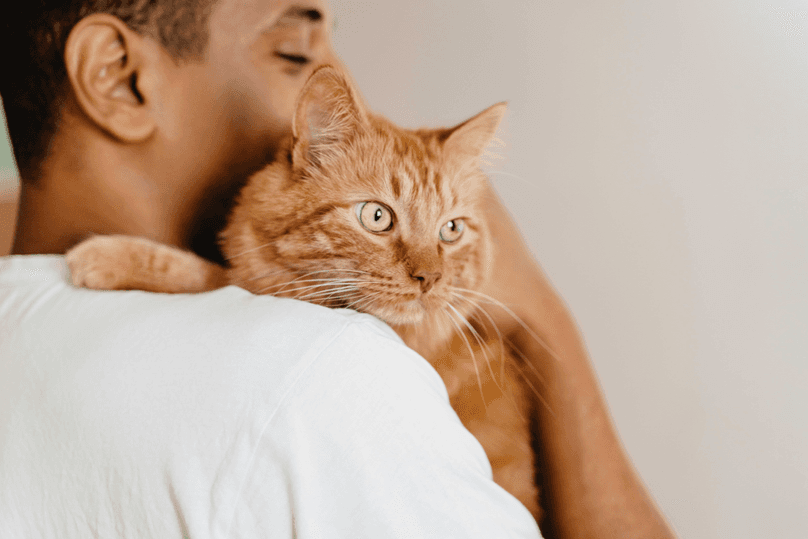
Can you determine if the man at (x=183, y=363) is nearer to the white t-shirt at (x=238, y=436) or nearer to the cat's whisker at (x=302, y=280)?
the white t-shirt at (x=238, y=436)

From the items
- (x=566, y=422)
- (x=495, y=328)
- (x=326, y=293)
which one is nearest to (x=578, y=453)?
(x=566, y=422)

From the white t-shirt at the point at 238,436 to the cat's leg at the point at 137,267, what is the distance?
5.4 inches

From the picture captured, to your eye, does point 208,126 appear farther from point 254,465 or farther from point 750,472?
point 750,472

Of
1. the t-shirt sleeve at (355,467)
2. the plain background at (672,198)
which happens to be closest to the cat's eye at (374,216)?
the t-shirt sleeve at (355,467)

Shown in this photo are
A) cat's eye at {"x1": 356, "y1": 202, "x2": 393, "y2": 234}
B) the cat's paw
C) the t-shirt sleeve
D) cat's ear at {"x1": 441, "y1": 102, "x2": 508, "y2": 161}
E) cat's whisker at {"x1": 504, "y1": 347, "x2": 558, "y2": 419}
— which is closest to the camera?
the t-shirt sleeve

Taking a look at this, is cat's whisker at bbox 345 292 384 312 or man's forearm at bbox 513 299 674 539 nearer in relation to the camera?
cat's whisker at bbox 345 292 384 312

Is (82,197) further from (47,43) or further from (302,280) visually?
(302,280)

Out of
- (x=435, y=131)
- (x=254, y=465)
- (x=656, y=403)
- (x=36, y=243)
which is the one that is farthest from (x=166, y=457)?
(x=656, y=403)

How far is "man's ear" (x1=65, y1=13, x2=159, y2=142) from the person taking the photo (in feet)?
2.81

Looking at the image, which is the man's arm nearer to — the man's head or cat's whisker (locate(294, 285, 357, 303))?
cat's whisker (locate(294, 285, 357, 303))

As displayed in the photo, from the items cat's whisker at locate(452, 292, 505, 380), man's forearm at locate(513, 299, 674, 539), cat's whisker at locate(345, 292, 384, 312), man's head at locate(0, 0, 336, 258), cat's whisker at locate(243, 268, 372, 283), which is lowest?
man's forearm at locate(513, 299, 674, 539)

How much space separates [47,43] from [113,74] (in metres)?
0.14

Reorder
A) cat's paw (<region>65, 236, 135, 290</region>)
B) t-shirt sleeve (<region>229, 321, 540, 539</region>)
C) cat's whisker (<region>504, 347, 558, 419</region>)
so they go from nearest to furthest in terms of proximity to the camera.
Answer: t-shirt sleeve (<region>229, 321, 540, 539</region>) < cat's paw (<region>65, 236, 135, 290</region>) < cat's whisker (<region>504, 347, 558, 419</region>)

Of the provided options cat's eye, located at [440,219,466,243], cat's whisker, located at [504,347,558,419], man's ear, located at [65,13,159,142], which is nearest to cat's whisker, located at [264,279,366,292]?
cat's eye, located at [440,219,466,243]
